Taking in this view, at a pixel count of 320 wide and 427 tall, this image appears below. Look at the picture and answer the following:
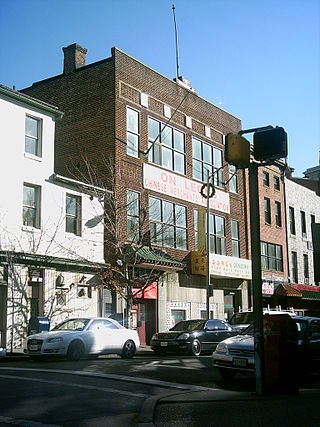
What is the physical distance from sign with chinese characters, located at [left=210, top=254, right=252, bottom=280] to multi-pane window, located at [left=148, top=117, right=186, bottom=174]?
510 cm

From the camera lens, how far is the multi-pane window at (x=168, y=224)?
93.8 ft

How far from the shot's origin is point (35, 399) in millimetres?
9703

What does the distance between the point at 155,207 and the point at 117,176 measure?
3.26 meters

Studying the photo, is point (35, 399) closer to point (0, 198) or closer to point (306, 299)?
point (0, 198)

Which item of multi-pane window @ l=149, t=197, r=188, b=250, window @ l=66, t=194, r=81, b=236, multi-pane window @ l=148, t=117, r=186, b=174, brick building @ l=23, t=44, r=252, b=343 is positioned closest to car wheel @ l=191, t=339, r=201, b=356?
brick building @ l=23, t=44, r=252, b=343

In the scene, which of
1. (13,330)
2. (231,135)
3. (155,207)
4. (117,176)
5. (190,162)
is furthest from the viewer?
(190,162)

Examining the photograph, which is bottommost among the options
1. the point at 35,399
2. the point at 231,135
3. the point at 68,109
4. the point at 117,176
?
the point at 35,399

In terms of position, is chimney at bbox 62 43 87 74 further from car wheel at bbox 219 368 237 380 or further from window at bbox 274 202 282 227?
car wheel at bbox 219 368 237 380

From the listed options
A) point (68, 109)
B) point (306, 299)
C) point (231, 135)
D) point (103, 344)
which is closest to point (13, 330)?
point (103, 344)

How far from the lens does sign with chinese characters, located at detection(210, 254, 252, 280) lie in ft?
102

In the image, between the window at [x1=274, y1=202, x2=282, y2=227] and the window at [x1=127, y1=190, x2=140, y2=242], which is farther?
the window at [x1=274, y1=202, x2=282, y2=227]

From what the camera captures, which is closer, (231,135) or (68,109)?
(231,135)

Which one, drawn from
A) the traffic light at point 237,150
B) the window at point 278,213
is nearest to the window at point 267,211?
the window at point 278,213

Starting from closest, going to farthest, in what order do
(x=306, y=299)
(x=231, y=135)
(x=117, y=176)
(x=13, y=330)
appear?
(x=231, y=135), (x=13, y=330), (x=117, y=176), (x=306, y=299)
